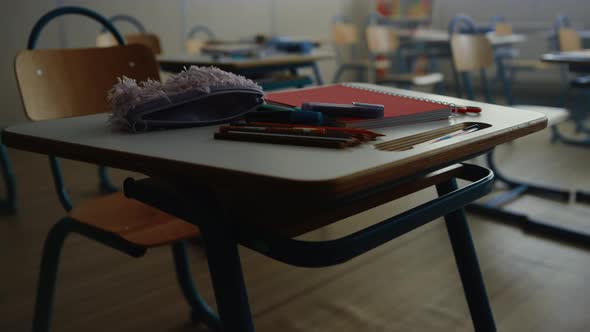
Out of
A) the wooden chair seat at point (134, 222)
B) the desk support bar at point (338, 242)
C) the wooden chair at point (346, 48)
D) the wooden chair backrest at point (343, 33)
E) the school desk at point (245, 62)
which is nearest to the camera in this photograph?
the desk support bar at point (338, 242)

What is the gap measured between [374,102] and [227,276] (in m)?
0.35

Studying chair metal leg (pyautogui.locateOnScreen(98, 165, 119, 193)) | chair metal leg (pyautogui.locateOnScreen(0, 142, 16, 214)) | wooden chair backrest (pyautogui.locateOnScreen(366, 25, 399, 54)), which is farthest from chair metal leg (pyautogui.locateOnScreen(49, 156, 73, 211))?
wooden chair backrest (pyautogui.locateOnScreen(366, 25, 399, 54))

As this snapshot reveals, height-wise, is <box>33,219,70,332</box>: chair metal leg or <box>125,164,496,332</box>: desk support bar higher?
<box>125,164,496,332</box>: desk support bar

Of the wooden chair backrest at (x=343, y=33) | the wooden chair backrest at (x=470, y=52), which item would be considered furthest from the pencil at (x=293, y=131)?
the wooden chair backrest at (x=343, y=33)

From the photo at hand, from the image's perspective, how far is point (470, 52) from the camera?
2566 millimetres

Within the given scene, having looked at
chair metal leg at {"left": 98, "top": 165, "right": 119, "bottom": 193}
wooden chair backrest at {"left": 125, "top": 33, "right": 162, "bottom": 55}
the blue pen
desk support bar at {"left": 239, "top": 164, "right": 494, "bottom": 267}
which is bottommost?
chair metal leg at {"left": 98, "top": 165, "right": 119, "bottom": 193}

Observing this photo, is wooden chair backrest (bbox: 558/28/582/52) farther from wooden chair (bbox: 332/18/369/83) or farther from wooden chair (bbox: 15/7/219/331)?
wooden chair (bbox: 15/7/219/331)

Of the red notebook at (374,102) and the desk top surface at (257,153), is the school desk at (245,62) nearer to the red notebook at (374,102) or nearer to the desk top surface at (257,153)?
the red notebook at (374,102)

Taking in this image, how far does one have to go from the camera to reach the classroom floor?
1.46m

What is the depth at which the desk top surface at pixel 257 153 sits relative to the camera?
1.62ft

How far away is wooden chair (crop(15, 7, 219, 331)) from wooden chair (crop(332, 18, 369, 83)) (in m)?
3.54

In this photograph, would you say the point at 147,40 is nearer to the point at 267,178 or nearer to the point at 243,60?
the point at 243,60

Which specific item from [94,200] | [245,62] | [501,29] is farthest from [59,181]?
[501,29]

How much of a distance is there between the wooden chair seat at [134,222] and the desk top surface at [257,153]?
0.27m
